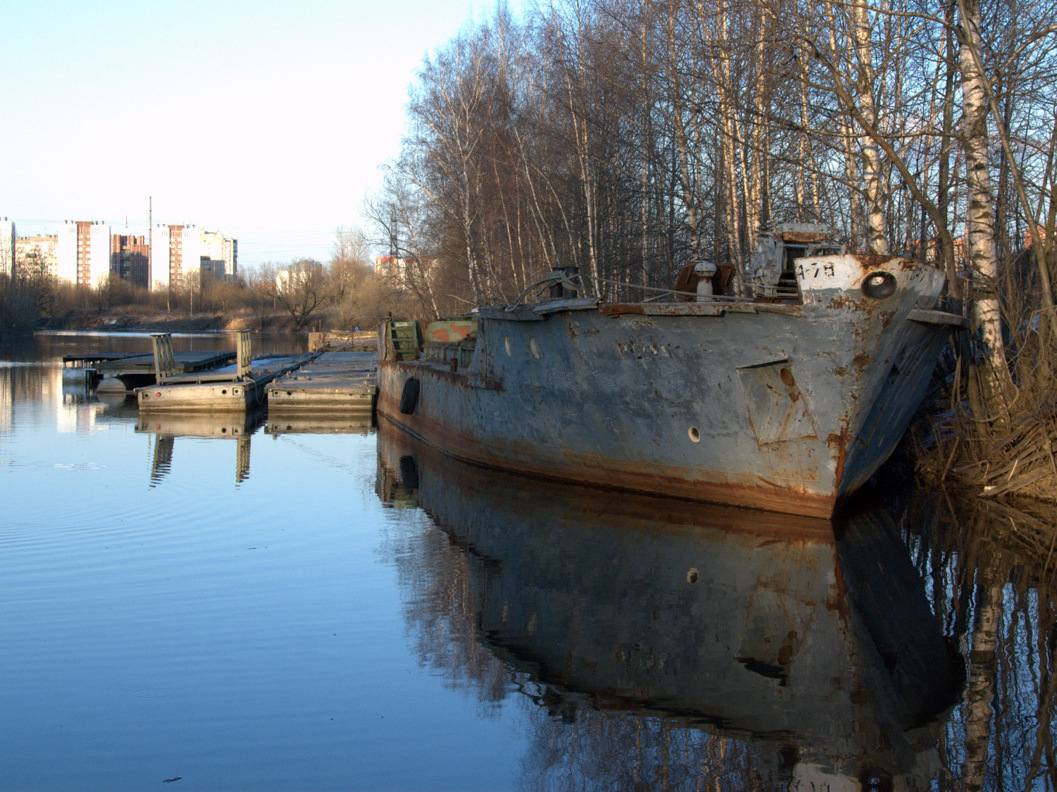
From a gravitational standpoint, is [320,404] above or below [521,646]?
above

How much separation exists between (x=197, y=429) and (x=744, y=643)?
12707 millimetres

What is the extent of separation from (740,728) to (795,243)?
230 inches

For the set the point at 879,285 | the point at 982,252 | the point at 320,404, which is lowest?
the point at 320,404

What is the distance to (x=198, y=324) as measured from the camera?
268 ft

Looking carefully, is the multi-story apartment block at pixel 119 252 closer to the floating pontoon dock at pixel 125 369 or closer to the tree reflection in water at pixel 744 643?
the floating pontoon dock at pixel 125 369

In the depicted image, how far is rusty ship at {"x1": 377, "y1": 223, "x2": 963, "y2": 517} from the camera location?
6.67 meters

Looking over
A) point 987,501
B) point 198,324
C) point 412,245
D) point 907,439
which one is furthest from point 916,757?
point 198,324

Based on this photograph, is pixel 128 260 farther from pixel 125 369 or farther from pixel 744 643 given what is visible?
pixel 744 643

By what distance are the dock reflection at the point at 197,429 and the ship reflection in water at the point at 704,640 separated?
465 centimetres

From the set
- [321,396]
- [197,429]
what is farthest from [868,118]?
[321,396]

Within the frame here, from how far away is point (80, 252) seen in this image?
13888 cm

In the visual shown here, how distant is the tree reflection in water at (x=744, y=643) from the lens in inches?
133

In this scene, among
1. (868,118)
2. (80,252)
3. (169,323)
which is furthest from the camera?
(80,252)

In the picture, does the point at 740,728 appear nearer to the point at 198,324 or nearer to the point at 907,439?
the point at 907,439
